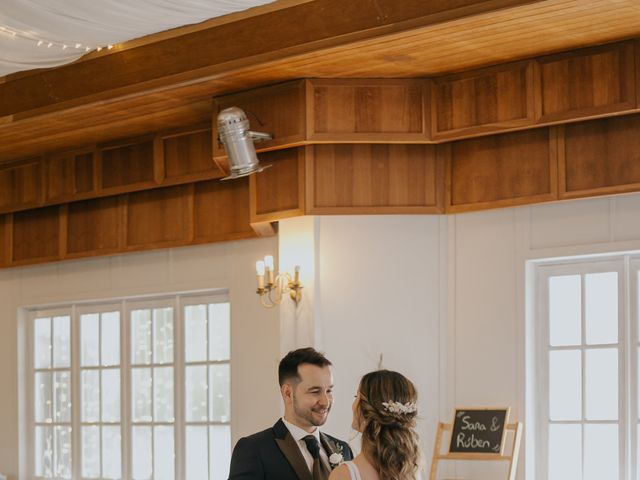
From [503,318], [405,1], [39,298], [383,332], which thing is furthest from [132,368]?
[405,1]

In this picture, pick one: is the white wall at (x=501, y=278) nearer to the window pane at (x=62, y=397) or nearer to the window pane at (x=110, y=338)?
the window pane at (x=110, y=338)

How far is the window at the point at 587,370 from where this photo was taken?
6.61m

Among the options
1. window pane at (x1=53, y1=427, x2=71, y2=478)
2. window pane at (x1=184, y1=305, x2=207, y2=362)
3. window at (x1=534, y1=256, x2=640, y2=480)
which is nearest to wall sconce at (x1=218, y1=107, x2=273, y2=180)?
window pane at (x1=184, y1=305, x2=207, y2=362)

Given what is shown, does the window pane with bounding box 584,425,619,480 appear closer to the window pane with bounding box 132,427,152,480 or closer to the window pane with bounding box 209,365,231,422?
the window pane with bounding box 209,365,231,422

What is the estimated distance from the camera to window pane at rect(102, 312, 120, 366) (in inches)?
357

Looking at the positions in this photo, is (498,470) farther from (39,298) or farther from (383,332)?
(39,298)

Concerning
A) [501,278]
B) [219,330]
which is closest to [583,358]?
[501,278]

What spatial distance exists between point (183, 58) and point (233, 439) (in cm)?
272

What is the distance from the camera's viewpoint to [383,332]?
23.7ft

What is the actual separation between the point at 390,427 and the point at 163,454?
16.5ft

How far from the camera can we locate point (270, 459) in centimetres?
417

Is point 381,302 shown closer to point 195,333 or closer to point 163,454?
point 195,333

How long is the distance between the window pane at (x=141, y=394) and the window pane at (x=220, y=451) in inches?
27.5

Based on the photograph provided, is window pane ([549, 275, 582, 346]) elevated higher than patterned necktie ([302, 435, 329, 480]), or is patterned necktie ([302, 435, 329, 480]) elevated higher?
window pane ([549, 275, 582, 346])
